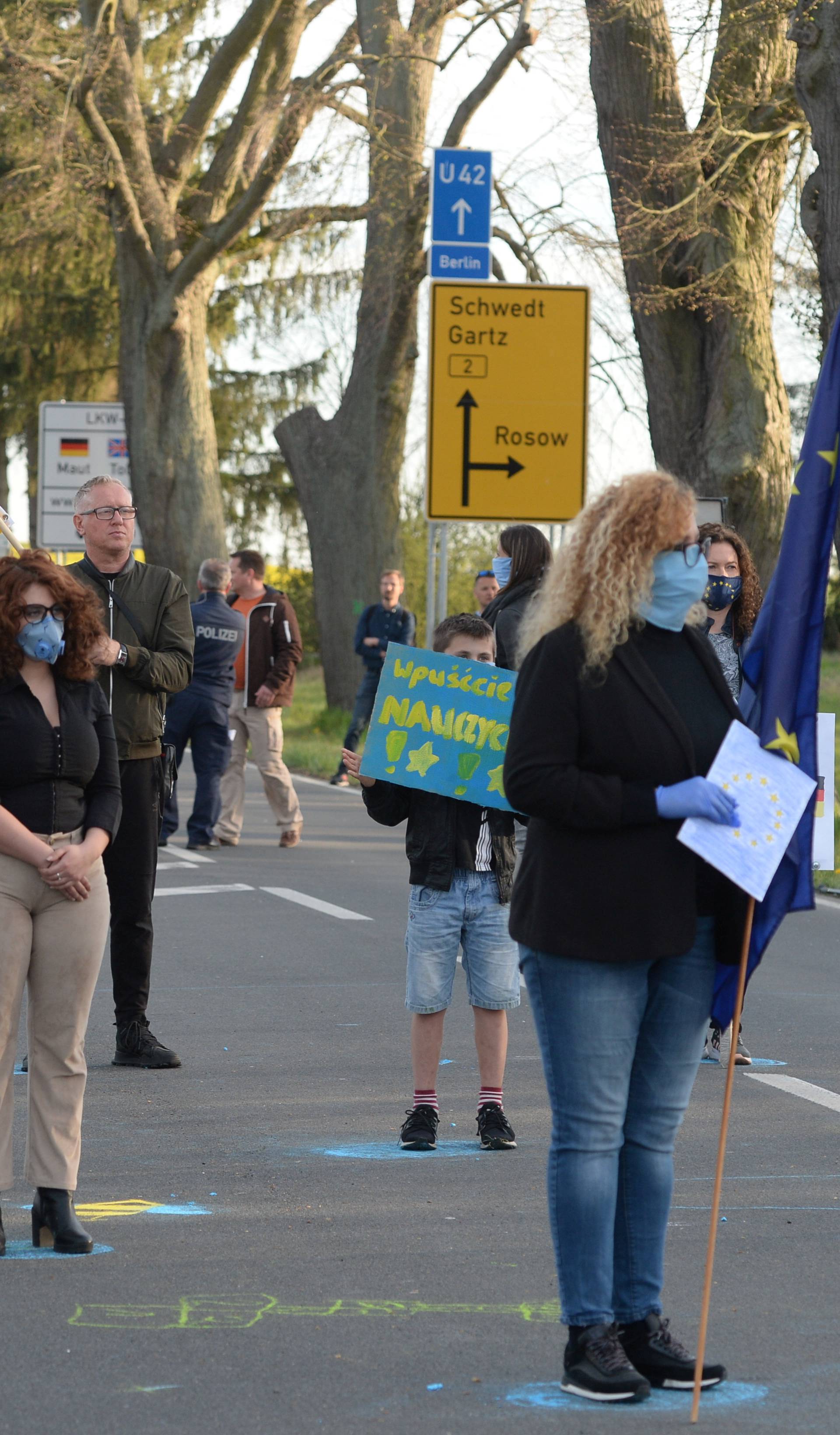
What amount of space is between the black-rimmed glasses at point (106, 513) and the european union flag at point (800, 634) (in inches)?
124

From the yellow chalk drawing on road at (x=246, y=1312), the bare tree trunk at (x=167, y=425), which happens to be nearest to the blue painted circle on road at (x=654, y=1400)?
the yellow chalk drawing on road at (x=246, y=1312)

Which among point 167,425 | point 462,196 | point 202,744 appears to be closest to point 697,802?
point 202,744

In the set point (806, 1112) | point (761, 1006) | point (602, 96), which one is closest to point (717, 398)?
point (602, 96)

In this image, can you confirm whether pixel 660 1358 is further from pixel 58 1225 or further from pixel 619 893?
pixel 58 1225

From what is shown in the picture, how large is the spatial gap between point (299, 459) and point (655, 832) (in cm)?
2546

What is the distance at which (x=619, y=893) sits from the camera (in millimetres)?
Answer: 3900

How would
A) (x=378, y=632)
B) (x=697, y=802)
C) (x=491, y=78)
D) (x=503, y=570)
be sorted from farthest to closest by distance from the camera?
(x=491, y=78)
(x=378, y=632)
(x=503, y=570)
(x=697, y=802)

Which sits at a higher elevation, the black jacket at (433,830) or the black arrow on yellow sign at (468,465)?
the black arrow on yellow sign at (468,465)

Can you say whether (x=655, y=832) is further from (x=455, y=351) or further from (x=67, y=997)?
(x=455, y=351)

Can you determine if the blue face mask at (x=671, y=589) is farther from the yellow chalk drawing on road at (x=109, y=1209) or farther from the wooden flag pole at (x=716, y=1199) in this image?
the yellow chalk drawing on road at (x=109, y=1209)

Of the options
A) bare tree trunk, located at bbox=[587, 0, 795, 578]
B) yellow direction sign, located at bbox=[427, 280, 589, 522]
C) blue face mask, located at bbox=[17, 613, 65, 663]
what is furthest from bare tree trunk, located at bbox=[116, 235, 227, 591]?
blue face mask, located at bbox=[17, 613, 65, 663]

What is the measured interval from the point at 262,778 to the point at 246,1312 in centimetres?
1069

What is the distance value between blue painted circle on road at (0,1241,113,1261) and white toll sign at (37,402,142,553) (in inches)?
999

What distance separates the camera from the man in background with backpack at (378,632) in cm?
1950
